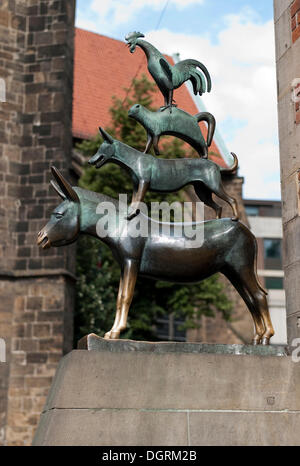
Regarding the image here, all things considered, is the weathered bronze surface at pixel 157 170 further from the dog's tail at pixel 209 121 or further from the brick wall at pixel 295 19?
the brick wall at pixel 295 19

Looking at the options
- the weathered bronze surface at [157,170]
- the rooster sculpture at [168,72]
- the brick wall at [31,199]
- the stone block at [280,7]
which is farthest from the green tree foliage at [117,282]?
the weathered bronze surface at [157,170]

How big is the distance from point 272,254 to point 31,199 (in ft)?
87.1

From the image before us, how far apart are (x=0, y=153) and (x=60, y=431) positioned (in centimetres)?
1124

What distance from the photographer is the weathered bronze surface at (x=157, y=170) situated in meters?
4.16

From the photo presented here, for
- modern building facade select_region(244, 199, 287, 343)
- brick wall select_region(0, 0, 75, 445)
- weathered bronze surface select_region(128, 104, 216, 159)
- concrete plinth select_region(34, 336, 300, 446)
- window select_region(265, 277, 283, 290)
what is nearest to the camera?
concrete plinth select_region(34, 336, 300, 446)

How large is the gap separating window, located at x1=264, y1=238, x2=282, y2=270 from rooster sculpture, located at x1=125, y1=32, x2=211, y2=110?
33.8 metres

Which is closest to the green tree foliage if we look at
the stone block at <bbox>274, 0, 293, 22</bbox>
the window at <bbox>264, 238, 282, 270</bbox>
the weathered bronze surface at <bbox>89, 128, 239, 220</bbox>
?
A: the stone block at <bbox>274, 0, 293, 22</bbox>

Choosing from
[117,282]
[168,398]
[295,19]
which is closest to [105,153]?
[168,398]

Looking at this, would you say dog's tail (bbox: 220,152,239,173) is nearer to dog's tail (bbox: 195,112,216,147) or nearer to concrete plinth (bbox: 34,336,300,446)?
dog's tail (bbox: 195,112,216,147)

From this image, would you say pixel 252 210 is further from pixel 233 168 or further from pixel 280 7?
pixel 233 168

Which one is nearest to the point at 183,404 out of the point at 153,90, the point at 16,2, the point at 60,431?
the point at 60,431

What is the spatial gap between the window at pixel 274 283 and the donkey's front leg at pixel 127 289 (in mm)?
32550

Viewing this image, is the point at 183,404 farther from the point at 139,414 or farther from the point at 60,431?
the point at 60,431

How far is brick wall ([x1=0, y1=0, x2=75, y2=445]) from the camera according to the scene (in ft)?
42.8
